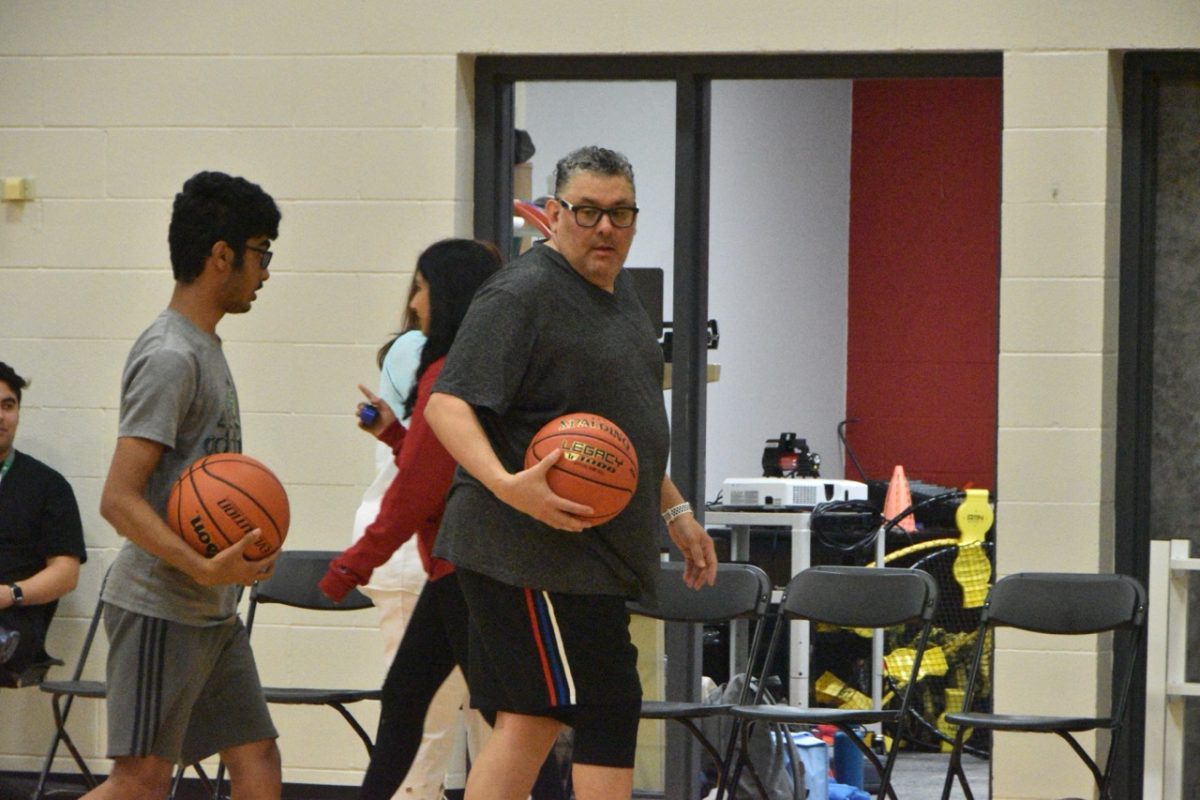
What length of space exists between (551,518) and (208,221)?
0.84 metres

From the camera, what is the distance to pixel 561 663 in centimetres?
276

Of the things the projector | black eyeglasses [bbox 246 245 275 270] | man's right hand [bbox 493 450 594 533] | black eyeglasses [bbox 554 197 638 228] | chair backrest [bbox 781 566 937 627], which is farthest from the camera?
the projector

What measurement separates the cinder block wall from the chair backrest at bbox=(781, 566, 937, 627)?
0.36m

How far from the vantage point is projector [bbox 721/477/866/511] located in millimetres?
5949

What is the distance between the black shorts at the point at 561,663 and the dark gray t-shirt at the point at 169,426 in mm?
467

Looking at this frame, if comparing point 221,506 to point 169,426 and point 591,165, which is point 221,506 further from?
point 591,165

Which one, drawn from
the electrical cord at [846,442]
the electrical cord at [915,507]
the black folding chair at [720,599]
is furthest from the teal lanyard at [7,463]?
the electrical cord at [846,442]

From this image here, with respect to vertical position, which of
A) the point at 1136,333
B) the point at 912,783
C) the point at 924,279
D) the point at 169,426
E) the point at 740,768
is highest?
the point at 924,279

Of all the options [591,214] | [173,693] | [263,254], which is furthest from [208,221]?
[173,693]

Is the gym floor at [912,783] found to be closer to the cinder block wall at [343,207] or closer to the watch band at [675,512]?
the cinder block wall at [343,207]

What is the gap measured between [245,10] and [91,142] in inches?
23.6

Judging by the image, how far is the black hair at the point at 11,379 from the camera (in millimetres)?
4832

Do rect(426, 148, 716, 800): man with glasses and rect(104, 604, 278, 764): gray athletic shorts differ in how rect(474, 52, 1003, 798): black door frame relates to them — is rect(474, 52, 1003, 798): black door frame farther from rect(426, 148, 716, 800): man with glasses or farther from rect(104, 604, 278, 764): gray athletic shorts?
rect(104, 604, 278, 764): gray athletic shorts

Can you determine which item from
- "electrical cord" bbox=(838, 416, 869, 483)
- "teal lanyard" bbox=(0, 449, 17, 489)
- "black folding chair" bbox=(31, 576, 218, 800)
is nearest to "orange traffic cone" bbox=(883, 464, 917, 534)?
"electrical cord" bbox=(838, 416, 869, 483)
